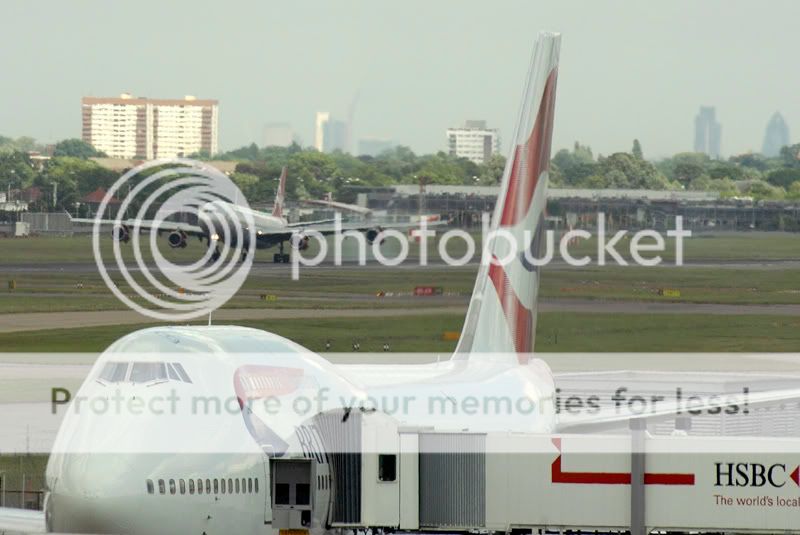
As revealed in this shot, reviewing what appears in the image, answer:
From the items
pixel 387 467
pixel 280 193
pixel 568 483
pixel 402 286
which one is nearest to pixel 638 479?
pixel 568 483

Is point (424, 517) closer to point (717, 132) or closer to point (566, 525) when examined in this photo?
point (566, 525)

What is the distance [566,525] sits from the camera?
48.8 feet

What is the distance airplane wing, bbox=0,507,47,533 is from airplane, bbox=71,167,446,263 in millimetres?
41386

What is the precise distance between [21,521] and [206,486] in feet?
10.9

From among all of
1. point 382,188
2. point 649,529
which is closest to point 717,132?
point 382,188

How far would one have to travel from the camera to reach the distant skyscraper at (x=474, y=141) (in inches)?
2598

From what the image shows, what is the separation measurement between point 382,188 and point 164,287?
10.0 metres

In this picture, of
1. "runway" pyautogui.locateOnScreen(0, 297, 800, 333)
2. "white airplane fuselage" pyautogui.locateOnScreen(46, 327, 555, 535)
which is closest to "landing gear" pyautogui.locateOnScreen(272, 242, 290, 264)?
"runway" pyautogui.locateOnScreen(0, 297, 800, 333)

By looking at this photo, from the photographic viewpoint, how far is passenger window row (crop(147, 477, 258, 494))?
1376 cm

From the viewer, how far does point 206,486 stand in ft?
46.1

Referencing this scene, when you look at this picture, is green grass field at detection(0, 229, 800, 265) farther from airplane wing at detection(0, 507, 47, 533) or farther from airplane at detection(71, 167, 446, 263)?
airplane wing at detection(0, 507, 47, 533)

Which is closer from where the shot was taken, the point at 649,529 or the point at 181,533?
the point at 181,533

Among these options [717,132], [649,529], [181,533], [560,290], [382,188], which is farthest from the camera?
[717,132]

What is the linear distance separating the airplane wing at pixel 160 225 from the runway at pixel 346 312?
27.1 ft
